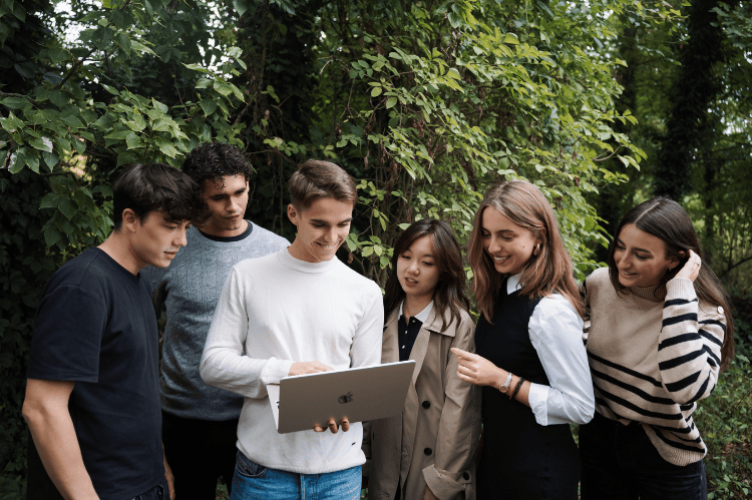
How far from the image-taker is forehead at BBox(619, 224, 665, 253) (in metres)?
1.94

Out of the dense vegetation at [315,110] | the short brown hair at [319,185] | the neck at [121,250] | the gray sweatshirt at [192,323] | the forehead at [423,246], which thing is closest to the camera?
the neck at [121,250]

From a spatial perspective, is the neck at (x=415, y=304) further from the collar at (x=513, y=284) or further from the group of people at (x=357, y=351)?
the collar at (x=513, y=284)

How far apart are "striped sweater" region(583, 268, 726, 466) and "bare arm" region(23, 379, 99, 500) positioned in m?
1.84

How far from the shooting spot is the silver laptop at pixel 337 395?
4.78 feet

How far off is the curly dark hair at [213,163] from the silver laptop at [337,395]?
3.48ft

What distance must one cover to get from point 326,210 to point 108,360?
0.80 m

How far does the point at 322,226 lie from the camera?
1.75m

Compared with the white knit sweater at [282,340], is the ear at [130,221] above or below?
above

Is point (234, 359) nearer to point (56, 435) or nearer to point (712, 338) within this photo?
point (56, 435)

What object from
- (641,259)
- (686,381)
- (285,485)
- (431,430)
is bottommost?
(285,485)

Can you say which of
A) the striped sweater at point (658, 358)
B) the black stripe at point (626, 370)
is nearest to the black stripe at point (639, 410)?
the striped sweater at point (658, 358)

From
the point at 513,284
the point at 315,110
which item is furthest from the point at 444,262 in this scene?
the point at 315,110

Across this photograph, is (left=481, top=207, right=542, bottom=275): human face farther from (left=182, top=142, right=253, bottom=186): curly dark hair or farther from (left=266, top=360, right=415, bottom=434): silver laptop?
(left=182, top=142, right=253, bottom=186): curly dark hair

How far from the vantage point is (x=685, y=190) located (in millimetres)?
10602
